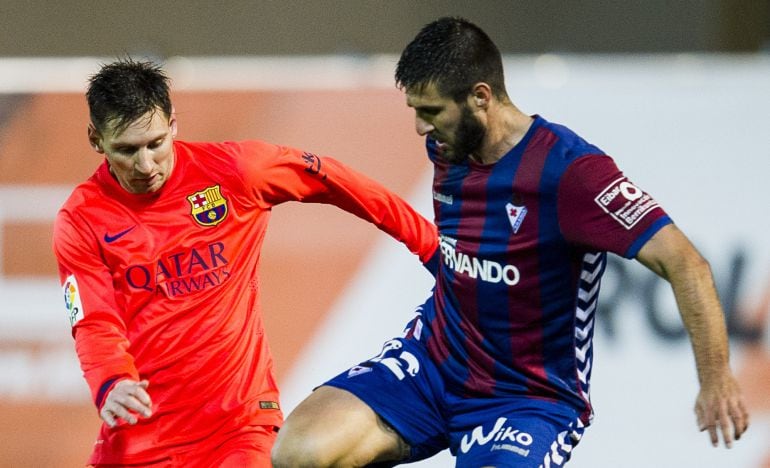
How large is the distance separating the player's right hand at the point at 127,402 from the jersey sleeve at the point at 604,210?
4.65 feet

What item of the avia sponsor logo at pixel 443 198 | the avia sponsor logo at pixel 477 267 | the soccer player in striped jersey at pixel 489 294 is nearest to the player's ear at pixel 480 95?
the soccer player in striped jersey at pixel 489 294

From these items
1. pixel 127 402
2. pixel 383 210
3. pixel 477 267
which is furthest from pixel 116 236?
pixel 477 267

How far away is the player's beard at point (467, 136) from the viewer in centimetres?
407

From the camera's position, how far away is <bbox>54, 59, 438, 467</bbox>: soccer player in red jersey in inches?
169

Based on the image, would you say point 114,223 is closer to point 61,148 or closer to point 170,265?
point 170,265

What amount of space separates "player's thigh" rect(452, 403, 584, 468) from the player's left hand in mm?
602

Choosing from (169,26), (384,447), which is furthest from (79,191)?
(169,26)

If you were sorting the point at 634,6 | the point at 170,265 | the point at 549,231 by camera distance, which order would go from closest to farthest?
the point at 549,231 < the point at 170,265 < the point at 634,6

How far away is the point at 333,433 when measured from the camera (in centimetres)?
402

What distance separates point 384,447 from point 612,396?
2049 millimetres

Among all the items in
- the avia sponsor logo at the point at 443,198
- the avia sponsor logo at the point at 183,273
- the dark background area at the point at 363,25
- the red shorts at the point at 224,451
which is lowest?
the red shorts at the point at 224,451

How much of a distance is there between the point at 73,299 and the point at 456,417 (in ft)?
4.55

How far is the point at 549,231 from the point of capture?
3961 mm

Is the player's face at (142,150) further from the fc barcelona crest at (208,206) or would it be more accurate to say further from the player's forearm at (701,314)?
the player's forearm at (701,314)
